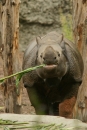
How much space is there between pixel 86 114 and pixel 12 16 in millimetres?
1798

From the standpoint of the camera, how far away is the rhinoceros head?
5176 millimetres

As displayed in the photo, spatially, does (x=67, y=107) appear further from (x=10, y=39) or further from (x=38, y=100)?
(x=10, y=39)

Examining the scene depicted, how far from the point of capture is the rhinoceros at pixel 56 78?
5.87 m

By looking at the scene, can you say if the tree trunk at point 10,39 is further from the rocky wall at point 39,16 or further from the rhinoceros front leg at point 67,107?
the rocky wall at point 39,16

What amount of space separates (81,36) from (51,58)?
195cm

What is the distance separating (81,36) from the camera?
277 inches

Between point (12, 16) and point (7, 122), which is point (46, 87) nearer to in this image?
point (12, 16)

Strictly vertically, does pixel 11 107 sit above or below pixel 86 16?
below

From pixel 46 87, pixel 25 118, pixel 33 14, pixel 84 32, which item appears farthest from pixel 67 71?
pixel 33 14

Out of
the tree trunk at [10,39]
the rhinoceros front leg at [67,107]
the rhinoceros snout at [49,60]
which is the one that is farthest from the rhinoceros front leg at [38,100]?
the rhinoceros snout at [49,60]

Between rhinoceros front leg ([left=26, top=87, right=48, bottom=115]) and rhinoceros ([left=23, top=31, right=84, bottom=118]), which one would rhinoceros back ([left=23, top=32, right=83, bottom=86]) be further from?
rhinoceros front leg ([left=26, top=87, right=48, bottom=115])

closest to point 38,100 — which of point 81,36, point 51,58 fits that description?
point 81,36

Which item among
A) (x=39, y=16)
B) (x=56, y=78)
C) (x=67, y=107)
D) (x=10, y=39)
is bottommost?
(x=67, y=107)

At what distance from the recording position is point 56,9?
1184 cm
